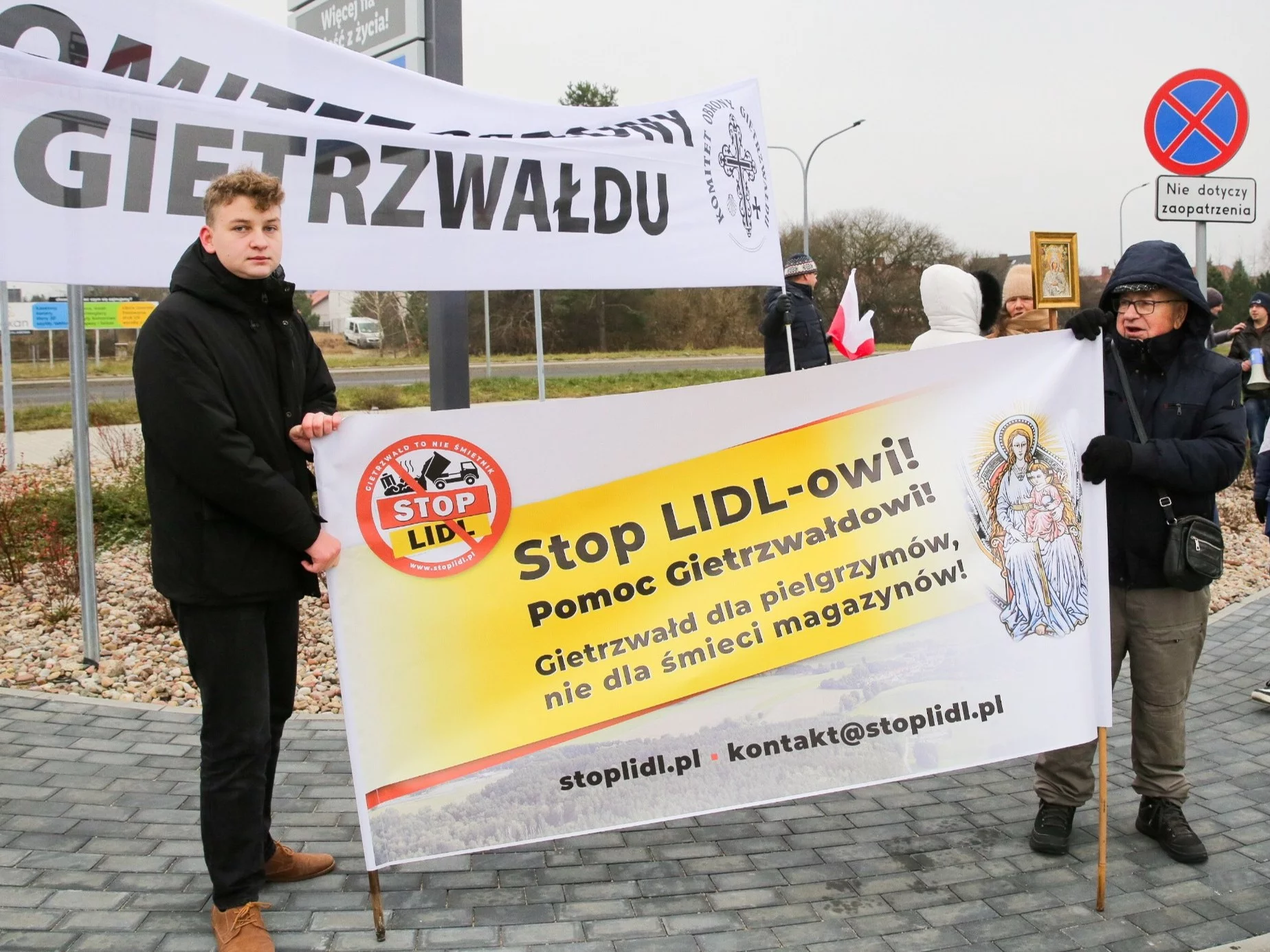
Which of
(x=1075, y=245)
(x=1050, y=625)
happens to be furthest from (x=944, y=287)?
(x=1050, y=625)

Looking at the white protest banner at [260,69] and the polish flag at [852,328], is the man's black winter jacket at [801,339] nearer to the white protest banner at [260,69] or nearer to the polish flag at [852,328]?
the polish flag at [852,328]

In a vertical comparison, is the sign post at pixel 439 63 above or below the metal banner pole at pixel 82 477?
above

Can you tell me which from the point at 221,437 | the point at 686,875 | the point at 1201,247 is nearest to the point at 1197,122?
the point at 1201,247

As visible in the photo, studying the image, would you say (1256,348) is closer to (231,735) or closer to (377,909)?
(377,909)

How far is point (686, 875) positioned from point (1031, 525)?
5.15ft

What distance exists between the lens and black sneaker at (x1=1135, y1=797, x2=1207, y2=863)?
12.1 ft

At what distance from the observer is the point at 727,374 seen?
31.6 m

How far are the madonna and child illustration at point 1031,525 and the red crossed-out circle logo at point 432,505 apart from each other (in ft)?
4.95

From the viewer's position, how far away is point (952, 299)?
4.51 m

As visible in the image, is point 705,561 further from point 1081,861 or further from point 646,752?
point 1081,861

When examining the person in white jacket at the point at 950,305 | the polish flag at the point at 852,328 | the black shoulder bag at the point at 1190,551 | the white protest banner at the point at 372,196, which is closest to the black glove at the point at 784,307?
the polish flag at the point at 852,328

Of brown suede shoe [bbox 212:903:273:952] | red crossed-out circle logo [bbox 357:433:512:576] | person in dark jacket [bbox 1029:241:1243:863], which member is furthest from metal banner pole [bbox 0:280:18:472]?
person in dark jacket [bbox 1029:241:1243:863]

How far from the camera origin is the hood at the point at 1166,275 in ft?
12.0

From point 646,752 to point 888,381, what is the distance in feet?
4.46
